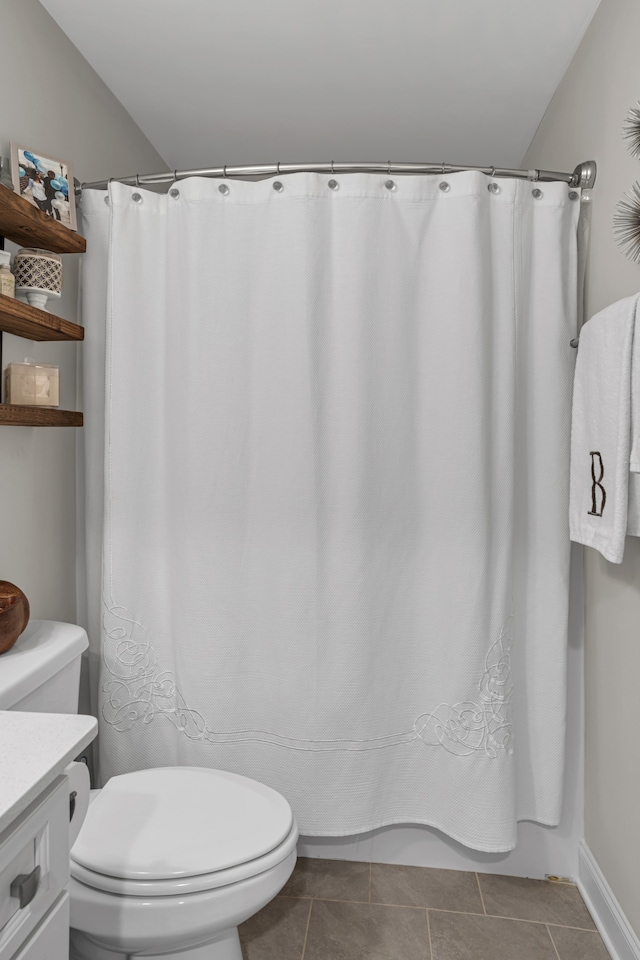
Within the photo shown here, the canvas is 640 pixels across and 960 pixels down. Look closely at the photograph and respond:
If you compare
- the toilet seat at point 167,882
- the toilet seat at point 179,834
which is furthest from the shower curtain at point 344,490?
the toilet seat at point 167,882

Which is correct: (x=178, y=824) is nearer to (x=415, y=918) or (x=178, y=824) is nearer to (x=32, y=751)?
(x=32, y=751)

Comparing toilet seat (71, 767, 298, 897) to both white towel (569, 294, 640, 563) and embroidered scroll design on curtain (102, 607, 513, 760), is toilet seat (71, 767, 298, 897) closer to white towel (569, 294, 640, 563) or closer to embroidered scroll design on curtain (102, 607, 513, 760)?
embroidered scroll design on curtain (102, 607, 513, 760)

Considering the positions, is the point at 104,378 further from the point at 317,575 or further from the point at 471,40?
the point at 471,40

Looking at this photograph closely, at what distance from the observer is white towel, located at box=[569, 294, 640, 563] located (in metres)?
1.31

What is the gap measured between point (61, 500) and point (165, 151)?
143 centimetres

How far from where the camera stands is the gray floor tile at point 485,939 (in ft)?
5.28

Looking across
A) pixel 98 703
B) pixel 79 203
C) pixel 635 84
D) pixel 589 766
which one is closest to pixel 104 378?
pixel 79 203

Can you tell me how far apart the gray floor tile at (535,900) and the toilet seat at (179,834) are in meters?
0.82

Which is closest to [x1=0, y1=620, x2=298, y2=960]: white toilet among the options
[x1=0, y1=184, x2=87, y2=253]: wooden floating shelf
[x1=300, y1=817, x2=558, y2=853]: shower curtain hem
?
[x1=300, y1=817, x2=558, y2=853]: shower curtain hem

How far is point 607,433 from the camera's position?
54.7 inches

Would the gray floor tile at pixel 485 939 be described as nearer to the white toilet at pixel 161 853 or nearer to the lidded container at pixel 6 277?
the white toilet at pixel 161 853

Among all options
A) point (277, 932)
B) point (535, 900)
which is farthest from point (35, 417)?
point (535, 900)

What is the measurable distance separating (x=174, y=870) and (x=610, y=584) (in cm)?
117

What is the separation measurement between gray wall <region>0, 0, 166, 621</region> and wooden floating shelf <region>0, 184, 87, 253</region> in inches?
8.2
